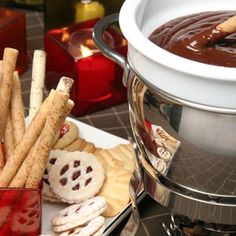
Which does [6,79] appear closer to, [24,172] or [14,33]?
[24,172]

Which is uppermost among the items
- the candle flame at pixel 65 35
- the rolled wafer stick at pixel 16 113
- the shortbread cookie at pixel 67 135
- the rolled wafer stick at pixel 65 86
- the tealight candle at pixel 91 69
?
the rolled wafer stick at pixel 65 86

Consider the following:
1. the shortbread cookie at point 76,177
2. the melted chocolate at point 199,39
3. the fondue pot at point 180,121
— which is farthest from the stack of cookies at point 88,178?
the melted chocolate at point 199,39

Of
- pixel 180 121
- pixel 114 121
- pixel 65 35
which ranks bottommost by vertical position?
pixel 114 121

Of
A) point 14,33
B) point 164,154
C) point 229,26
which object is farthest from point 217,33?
point 14,33

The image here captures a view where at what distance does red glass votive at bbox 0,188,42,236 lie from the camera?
0.69 m

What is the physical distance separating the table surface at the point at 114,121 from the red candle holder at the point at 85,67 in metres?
0.02

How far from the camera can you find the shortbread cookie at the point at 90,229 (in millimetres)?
712

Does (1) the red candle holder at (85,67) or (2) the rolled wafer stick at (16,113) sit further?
(1) the red candle holder at (85,67)

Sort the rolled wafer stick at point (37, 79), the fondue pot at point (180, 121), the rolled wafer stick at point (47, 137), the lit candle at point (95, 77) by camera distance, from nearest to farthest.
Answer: the fondue pot at point (180, 121) → the rolled wafer stick at point (47, 137) → the rolled wafer stick at point (37, 79) → the lit candle at point (95, 77)

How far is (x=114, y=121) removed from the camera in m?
1.01

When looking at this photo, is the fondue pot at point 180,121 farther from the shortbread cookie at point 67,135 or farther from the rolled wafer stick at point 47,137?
the shortbread cookie at point 67,135

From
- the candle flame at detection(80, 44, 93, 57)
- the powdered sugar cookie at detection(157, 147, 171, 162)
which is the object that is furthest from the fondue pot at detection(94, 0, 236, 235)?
the candle flame at detection(80, 44, 93, 57)

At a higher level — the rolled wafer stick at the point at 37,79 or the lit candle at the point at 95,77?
the rolled wafer stick at the point at 37,79

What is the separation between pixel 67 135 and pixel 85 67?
0.15 meters
